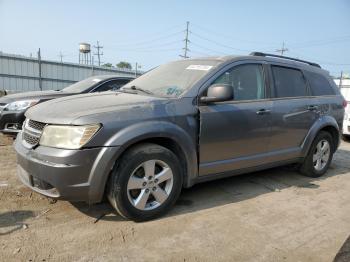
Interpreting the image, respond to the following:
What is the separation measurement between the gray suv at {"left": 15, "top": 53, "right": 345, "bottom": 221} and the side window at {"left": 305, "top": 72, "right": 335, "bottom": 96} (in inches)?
4.5

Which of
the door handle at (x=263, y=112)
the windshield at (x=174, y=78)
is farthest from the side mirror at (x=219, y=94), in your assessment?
the door handle at (x=263, y=112)

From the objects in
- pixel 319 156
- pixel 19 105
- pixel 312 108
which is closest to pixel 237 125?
pixel 312 108

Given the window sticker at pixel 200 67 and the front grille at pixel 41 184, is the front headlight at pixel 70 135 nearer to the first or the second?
the front grille at pixel 41 184

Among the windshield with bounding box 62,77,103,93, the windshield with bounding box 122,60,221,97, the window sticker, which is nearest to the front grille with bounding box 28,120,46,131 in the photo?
the windshield with bounding box 122,60,221,97

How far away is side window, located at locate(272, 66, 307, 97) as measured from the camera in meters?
4.84

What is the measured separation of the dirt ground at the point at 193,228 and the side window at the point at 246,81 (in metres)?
1.27

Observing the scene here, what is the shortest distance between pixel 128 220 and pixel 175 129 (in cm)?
103

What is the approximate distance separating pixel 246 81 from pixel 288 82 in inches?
35.1

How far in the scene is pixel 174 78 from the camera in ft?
14.1

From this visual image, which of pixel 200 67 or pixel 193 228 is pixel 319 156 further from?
pixel 193 228

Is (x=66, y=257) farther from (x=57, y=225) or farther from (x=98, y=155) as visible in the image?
(x=98, y=155)

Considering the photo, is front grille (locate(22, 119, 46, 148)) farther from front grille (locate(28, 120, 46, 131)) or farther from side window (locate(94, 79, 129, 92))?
side window (locate(94, 79, 129, 92))

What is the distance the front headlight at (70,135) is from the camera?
3.15 metres

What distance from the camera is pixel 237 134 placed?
165 inches
